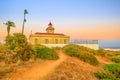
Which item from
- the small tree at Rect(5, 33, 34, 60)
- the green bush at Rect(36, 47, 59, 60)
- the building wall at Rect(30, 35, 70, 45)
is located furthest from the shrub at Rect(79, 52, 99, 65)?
the building wall at Rect(30, 35, 70, 45)

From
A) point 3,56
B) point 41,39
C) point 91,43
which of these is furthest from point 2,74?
point 91,43

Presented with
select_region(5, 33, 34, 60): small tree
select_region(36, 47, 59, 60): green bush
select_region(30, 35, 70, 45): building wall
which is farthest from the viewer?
select_region(30, 35, 70, 45): building wall

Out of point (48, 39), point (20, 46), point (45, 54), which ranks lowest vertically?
point (45, 54)

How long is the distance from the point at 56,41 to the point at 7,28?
464 inches

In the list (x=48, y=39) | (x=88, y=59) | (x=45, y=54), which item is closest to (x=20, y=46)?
(x=45, y=54)

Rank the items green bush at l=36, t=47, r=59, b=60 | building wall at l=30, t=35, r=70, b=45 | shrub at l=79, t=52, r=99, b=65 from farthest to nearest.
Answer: building wall at l=30, t=35, r=70, b=45, shrub at l=79, t=52, r=99, b=65, green bush at l=36, t=47, r=59, b=60

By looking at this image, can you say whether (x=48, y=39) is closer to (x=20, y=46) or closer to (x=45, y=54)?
(x=45, y=54)

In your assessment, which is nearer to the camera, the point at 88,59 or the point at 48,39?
the point at 88,59

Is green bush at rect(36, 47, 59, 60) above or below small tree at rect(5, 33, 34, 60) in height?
below

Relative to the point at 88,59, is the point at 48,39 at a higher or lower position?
higher

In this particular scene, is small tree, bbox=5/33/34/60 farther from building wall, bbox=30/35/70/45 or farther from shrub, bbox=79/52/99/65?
building wall, bbox=30/35/70/45

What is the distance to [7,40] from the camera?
2305 cm

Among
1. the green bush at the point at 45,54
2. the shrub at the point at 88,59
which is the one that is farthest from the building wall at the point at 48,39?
the green bush at the point at 45,54

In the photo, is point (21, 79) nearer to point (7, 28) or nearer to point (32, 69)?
point (32, 69)
